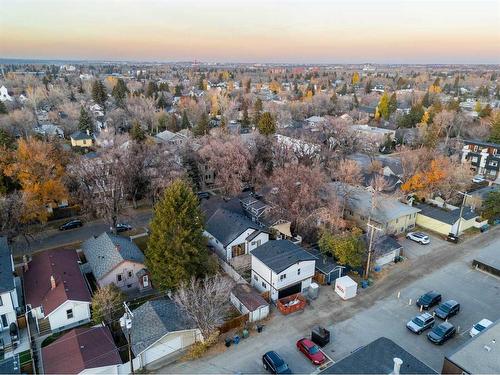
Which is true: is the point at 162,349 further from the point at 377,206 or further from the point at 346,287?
the point at 377,206

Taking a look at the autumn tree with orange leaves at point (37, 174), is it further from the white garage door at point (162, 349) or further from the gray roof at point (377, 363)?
the gray roof at point (377, 363)

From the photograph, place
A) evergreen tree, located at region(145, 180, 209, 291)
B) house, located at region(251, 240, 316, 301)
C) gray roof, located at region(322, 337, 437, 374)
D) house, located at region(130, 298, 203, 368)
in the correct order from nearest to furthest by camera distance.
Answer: gray roof, located at region(322, 337, 437, 374) → house, located at region(130, 298, 203, 368) → evergreen tree, located at region(145, 180, 209, 291) → house, located at region(251, 240, 316, 301)

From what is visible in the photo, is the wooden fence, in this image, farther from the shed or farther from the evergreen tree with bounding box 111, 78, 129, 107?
the evergreen tree with bounding box 111, 78, 129, 107

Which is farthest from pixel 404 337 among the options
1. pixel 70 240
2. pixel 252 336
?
pixel 70 240

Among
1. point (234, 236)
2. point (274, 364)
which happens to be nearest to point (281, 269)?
point (234, 236)

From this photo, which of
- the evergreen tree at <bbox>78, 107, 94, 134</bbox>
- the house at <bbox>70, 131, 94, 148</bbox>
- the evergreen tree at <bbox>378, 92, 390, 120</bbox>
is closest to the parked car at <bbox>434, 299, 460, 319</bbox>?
the house at <bbox>70, 131, 94, 148</bbox>

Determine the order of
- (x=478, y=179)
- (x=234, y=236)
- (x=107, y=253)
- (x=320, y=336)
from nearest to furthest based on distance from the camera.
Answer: (x=320, y=336)
(x=107, y=253)
(x=234, y=236)
(x=478, y=179)
